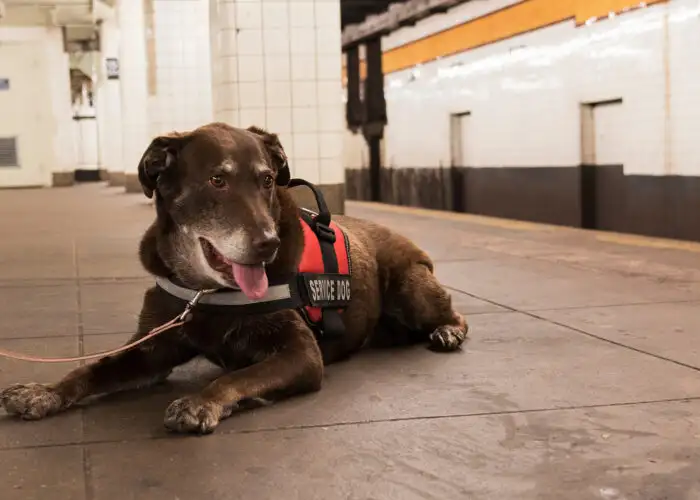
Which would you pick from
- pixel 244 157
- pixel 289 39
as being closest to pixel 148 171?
pixel 244 157

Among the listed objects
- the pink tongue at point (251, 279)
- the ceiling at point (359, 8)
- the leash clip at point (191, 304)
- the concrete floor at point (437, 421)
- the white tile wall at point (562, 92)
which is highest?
the ceiling at point (359, 8)

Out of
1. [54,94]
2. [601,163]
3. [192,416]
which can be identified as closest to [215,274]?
[192,416]

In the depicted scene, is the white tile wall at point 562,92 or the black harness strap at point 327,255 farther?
the white tile wall at point 562,92

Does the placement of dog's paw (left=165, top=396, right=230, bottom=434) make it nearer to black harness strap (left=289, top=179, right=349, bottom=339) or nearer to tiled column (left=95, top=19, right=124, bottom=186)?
black harness strap (left=289, top=179, right=349, bottom=339)

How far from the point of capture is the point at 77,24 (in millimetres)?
30859

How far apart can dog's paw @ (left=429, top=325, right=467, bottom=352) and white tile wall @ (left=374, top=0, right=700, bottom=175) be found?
18.7 ft

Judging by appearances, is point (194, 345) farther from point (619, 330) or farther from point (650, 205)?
point (650, 205)

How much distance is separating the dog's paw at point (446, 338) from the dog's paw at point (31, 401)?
172 cm

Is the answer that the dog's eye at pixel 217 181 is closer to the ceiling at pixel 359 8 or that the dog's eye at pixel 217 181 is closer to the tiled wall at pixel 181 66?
the tiled wall at pixel 181 66

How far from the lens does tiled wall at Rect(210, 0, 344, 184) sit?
9258 mm

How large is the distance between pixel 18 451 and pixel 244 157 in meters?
1.19

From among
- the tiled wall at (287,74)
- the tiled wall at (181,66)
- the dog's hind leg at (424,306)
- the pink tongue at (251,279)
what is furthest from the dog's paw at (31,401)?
the tiled wall at (181,66)

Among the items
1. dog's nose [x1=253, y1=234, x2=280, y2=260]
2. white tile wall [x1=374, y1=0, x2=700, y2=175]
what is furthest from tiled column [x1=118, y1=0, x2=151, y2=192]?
dog's nose [x1=253, y1=234, x2=280, y2=260]

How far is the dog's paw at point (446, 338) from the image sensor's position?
4.13 m
